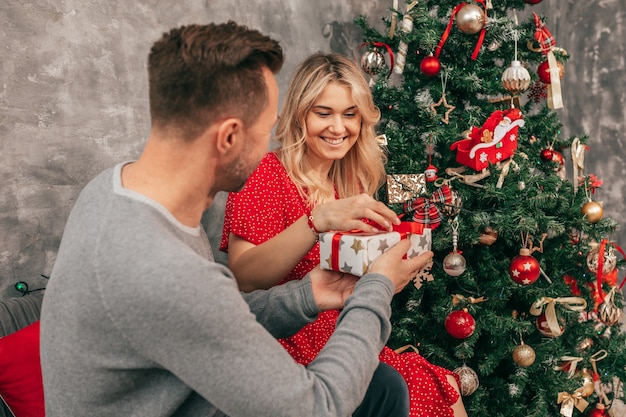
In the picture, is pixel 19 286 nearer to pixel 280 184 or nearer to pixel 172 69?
pixel 280 184

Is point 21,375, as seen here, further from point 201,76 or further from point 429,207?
point 429,207

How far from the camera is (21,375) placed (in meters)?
1.45

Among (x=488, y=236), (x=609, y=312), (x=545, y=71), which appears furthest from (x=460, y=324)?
(x=545, y=71)

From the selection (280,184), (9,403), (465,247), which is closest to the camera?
(9,403)

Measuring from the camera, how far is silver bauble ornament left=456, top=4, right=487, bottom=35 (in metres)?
1.95

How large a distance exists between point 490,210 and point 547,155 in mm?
413

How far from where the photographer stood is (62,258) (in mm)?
921

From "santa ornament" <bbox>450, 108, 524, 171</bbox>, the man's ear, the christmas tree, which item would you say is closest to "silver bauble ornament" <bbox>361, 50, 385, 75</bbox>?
the christmas tree

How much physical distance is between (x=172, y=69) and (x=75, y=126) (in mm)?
1130

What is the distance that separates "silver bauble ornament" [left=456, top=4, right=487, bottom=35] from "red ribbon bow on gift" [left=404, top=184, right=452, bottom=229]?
22.7 inches

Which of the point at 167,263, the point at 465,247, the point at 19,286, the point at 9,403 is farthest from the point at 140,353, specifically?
the point at 465,247

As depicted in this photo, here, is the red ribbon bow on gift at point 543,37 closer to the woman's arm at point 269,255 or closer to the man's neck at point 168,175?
the woman's arm at point 269,255

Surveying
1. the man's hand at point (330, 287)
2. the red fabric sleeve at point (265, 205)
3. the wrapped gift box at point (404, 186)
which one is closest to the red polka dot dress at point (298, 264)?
the red fabric sleeve at point (265, 205)

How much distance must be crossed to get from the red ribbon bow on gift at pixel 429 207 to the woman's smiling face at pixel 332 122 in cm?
33
